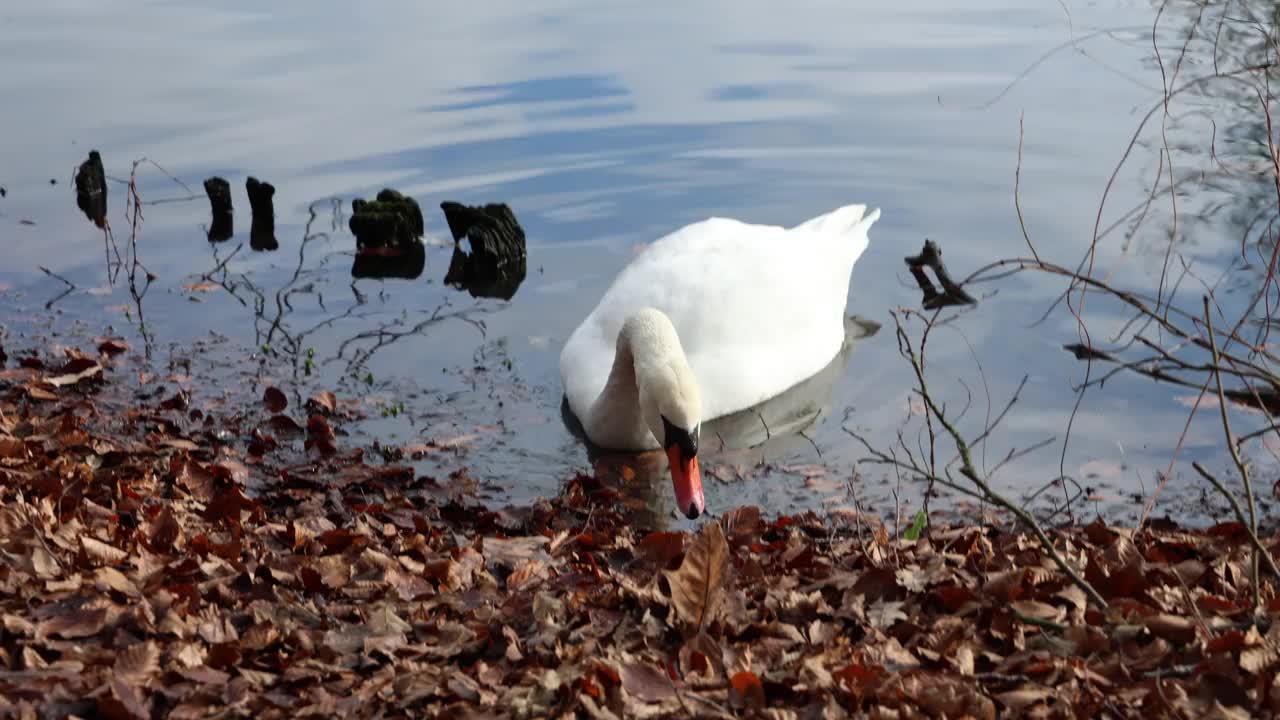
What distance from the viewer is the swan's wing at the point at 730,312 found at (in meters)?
7.85

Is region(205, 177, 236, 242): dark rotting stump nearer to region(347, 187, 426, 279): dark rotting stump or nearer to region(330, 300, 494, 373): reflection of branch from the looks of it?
region(347, 187, 426, 279): dark rotting stump

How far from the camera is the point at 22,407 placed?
24.3 feet

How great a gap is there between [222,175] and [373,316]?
446cm

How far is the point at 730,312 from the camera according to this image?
7992 millimetres

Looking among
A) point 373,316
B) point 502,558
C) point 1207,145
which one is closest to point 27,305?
point 373,316

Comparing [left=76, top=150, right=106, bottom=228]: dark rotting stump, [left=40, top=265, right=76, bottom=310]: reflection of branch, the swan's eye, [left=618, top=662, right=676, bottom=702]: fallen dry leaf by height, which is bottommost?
the swan's eye

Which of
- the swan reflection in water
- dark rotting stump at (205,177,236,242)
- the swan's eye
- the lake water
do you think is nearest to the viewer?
the swan's eye

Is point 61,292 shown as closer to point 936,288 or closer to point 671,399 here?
point 671,399

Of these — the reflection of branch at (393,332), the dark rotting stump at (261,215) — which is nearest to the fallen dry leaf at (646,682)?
the reflection of branch at (393,332)

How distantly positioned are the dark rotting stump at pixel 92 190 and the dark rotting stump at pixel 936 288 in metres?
7.39

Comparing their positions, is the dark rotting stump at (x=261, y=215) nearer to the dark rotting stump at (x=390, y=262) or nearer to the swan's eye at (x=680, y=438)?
the dark rotting stump at (x=390, y=262)

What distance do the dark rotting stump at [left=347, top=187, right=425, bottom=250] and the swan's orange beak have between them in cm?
543

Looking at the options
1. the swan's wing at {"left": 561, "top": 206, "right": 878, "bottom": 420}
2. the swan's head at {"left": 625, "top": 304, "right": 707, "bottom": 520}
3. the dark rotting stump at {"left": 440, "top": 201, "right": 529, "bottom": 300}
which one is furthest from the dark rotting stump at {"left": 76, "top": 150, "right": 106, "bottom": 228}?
the swan's head at {"left": 625, "top": 304, "right": 707, "bottom": 520}

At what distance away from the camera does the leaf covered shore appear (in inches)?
129
